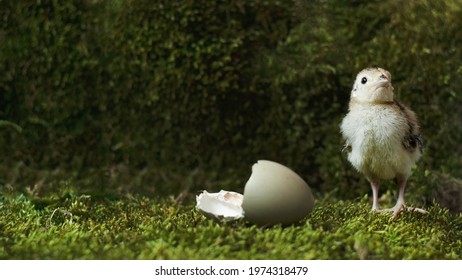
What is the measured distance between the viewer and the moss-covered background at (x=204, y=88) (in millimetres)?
3705

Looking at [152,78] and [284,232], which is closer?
[284,232]

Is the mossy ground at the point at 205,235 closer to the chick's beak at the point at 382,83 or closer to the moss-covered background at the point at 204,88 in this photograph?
the chick's beak at the point at 382,83

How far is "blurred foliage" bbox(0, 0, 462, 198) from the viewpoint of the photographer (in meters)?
3.71

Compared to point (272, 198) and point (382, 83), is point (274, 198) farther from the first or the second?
point (382, 83)

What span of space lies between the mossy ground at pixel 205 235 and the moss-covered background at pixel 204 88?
2.85 feet

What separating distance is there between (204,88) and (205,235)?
1.64m

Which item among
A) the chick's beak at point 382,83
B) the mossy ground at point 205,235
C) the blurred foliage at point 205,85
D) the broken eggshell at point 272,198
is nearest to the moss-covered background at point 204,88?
the blurred foliage at point 205,85

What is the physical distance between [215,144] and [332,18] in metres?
1.01

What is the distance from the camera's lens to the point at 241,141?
3844mm

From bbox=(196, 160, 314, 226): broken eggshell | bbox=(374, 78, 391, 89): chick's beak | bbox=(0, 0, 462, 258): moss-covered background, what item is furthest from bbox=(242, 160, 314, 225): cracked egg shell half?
bbox=(0, 0, 462, 258): moss-covered background

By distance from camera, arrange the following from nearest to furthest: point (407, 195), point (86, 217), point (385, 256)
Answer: point (385, 256) < point (86, 217) < point (407, 195)

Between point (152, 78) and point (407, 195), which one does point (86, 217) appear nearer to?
point (152, 78)

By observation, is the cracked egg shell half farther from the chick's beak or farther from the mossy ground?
the chick's beak

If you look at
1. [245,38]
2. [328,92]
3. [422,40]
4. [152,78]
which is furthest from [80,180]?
[422,40]
